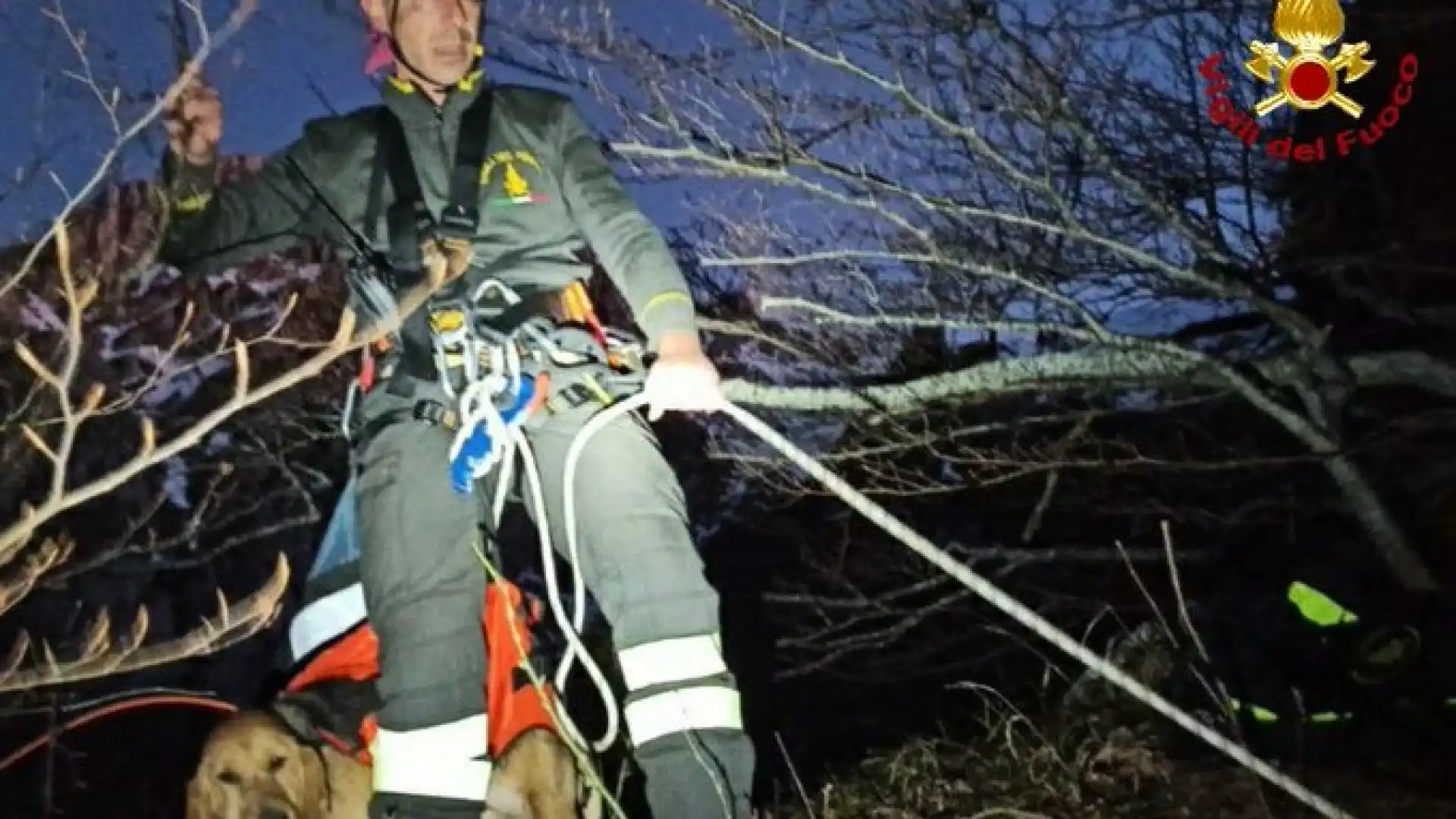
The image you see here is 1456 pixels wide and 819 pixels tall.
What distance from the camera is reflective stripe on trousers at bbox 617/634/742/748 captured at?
7.82 feet

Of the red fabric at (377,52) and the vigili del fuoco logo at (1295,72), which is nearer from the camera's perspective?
the red fabric at (377,52)

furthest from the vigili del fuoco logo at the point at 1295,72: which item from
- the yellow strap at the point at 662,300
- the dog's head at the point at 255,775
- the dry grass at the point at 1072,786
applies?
the dog's head at the point at 255,775

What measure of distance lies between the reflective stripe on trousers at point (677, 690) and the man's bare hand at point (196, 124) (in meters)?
1.38

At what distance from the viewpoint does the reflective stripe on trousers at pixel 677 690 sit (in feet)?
7.82

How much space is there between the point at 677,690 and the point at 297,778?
3.16 ft

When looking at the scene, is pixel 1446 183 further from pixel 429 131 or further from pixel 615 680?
pixel 429 131

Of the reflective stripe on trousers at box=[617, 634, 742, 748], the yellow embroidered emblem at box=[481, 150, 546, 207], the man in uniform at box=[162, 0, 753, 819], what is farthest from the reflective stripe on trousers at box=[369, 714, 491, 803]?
the yellow embroidered emblem at box=[481, 150, 546, 207]

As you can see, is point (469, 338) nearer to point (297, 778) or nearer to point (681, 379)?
point (681, 379)

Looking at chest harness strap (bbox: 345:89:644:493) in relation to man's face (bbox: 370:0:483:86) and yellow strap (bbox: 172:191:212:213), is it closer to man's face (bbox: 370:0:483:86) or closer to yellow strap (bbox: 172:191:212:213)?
man's face (bbox: 370:0:483:86)

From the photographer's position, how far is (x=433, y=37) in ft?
8.94

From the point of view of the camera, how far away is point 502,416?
102 inches

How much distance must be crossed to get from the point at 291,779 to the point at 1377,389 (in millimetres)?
4666

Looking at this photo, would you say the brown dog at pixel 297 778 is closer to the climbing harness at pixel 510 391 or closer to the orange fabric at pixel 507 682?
the orange fabric at pixel 507 682

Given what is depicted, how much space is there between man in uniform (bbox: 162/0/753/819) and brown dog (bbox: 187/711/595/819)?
10cm
